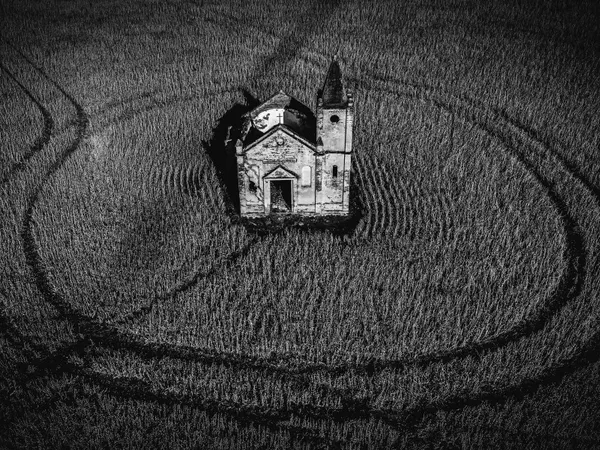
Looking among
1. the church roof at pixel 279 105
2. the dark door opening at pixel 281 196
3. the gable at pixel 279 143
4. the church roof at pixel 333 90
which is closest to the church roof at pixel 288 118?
the church roof at pixel 279 105

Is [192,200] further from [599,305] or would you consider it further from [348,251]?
[599,305]

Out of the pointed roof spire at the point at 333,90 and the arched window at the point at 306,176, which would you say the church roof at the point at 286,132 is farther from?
the pointed roof spire at the point at 333,90

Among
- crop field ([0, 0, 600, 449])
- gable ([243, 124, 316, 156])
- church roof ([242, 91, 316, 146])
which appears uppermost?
church roof ([242, 91, 316, 146])

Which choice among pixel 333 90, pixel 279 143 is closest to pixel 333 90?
pixel 333 90

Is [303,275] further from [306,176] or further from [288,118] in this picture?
[288,118]

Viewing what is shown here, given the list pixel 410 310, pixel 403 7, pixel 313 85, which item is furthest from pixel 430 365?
pixel 403 7

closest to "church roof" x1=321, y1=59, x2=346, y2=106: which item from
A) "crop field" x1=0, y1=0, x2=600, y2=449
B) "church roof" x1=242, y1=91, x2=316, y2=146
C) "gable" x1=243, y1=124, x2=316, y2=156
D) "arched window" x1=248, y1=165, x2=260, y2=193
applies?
"gable" x1=243, y1=124, x2=316, y2=156

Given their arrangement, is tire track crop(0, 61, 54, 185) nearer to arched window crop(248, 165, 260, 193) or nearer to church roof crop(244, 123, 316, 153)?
arched window crop(248, 165, 260, 193)
